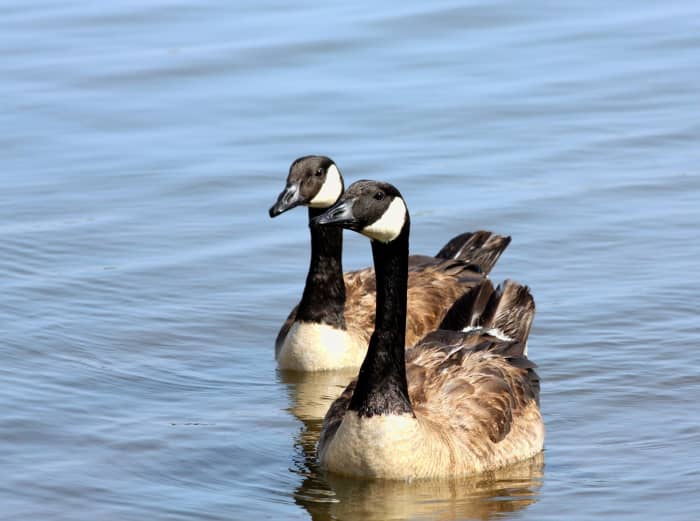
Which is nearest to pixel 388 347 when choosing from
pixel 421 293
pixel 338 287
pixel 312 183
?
pixel 312 183

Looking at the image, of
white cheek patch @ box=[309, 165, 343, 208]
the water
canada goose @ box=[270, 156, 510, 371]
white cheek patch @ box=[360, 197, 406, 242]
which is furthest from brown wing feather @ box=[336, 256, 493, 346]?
white cheek patch @ box=[360, 197, 406, 242]

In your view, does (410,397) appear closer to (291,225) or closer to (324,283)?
(324,283)

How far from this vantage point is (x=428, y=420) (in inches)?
424

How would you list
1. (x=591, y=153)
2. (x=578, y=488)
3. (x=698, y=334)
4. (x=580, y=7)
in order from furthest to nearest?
(x=580, y=7) → (x=591, y=153) → (x=698, y=334) → (x=578, y=488)

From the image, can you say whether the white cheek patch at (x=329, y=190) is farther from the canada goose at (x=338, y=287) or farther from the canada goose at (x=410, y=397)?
the canada goose at (x=410, y=397)

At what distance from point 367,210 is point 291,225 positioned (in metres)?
6.86

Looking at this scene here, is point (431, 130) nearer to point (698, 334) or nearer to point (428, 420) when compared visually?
point (698, 334)

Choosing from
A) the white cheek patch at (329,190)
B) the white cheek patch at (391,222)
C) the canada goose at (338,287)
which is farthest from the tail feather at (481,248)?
the white cheek patch at (391,222)

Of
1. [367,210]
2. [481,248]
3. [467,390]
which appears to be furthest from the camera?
[481,248]

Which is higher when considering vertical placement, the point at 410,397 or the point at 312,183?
the point at 312,183

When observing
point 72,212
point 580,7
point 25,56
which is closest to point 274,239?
point 72,212

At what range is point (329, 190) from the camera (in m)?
13.6

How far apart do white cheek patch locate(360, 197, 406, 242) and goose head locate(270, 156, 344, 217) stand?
2.90 metres

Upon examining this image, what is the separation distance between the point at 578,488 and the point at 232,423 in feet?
9.52
